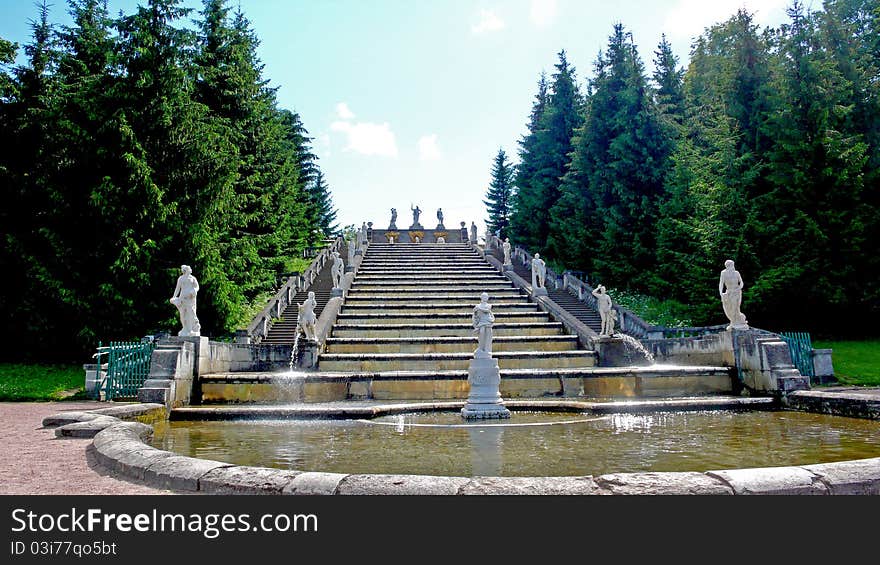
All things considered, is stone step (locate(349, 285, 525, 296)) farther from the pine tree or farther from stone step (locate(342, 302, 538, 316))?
the pine tree

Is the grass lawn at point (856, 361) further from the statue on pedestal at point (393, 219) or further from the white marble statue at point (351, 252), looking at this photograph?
the statue on pedestal at point (393, 219)

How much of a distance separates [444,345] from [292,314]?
8.98 m

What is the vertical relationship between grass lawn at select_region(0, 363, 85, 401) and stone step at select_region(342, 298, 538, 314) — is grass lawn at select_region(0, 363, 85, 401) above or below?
below

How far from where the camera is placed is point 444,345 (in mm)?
17422

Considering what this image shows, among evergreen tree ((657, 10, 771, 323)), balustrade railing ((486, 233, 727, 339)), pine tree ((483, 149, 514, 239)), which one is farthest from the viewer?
pine tree ((483, 149, 514, 239))

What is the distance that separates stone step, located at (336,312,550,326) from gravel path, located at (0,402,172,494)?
12.6 metres

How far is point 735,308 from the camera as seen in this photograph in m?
12.6

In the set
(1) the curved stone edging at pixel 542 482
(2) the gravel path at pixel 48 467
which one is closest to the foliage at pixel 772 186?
(1) the curved stone edging at pixel 542 482

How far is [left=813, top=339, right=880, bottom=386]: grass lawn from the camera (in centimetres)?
1402

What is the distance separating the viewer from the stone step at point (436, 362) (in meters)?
15.0

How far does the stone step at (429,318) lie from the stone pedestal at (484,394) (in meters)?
10.7

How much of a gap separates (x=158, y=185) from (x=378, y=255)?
715 inches

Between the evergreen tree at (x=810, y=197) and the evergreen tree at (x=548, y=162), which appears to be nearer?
the evergreen tree at (x=810, y=197)

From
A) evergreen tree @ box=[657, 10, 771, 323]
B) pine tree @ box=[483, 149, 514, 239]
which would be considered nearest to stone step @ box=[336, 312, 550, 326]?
evergreen tree @ box=[657, 10, 771, 323]
